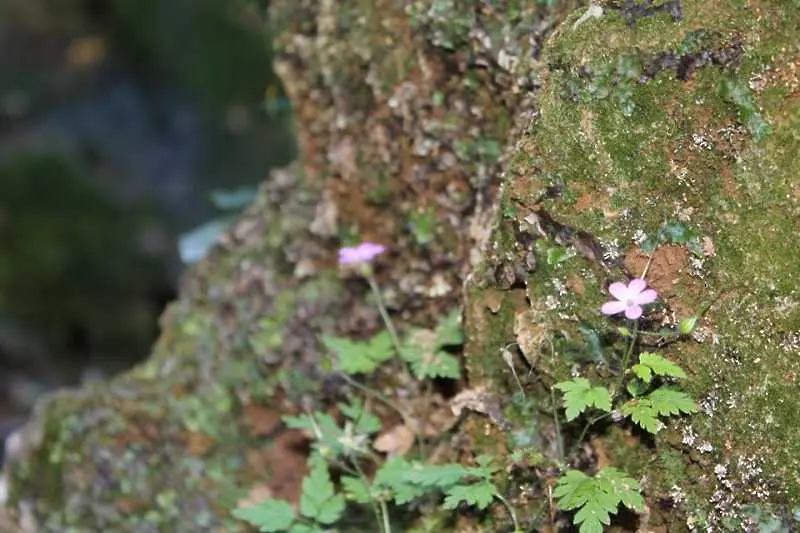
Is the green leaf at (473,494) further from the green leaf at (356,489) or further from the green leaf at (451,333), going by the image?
the green leaf at (451,333)

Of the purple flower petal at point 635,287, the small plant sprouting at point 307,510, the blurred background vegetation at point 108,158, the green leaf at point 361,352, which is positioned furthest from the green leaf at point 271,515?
the blurred background vegetation at point 108,158

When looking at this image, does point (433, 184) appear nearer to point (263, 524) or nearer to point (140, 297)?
point (263, 524)

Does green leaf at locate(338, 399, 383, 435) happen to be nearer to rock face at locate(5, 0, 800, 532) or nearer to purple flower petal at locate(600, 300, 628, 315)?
rock face at locate(5, 0, 800, 532)

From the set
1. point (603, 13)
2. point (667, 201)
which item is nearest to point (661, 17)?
point (603, 13)

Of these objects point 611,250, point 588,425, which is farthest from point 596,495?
point 611,250

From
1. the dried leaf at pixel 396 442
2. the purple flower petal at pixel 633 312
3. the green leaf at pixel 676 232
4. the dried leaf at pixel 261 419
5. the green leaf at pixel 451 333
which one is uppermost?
the green leaf at pixel 676 232

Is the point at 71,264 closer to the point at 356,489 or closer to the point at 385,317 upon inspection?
the point at 385,317
